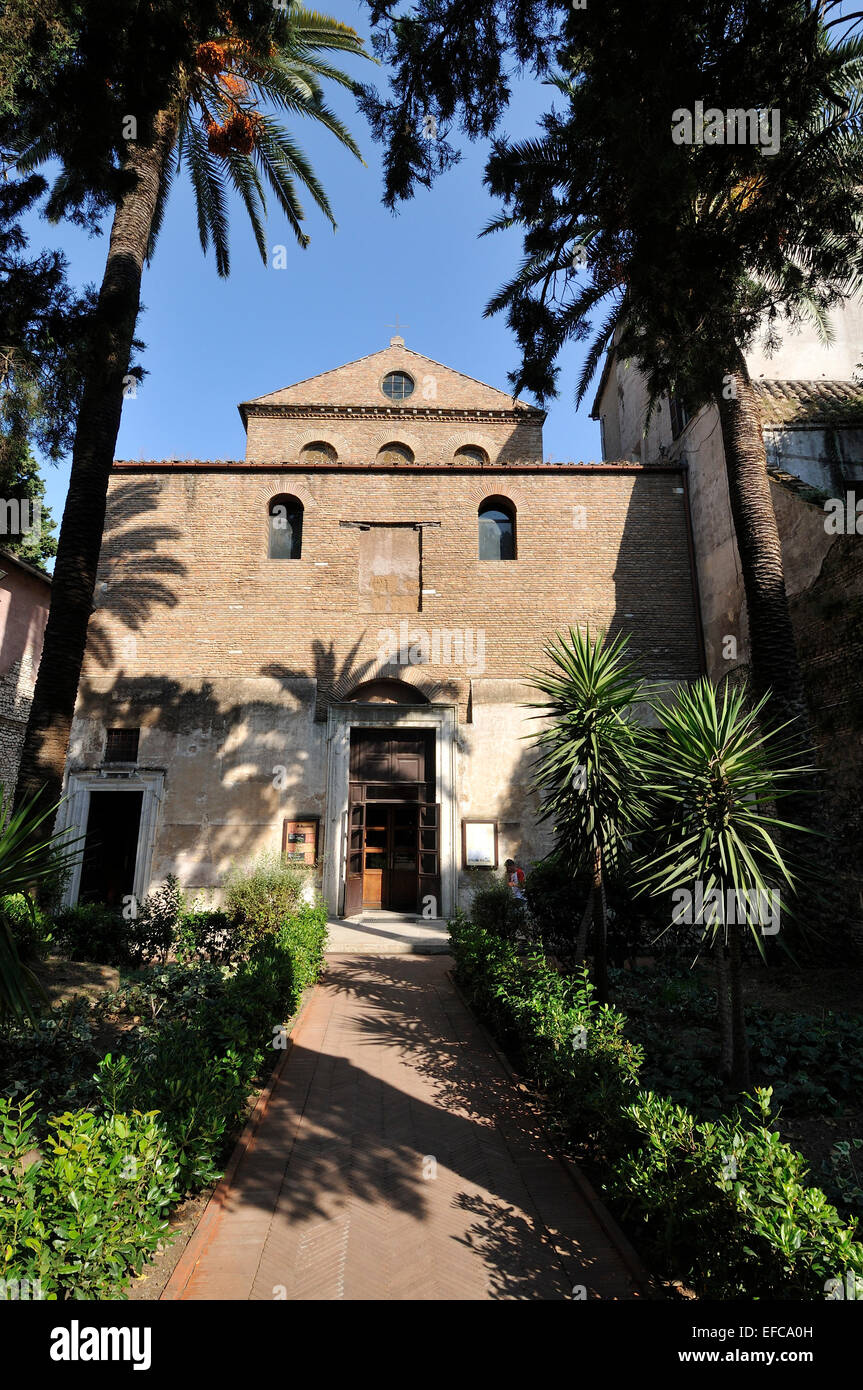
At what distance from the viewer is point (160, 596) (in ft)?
52.3

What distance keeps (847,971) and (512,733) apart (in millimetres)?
8018

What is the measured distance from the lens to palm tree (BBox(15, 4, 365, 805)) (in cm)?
729

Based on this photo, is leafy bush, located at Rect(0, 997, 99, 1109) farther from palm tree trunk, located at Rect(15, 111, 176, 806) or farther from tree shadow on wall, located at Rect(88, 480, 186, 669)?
tree shadow on wall, located at Rect(88, 480, 186, 669)

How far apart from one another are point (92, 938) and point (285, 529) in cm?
1046

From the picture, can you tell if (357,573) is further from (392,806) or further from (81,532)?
(81,532)

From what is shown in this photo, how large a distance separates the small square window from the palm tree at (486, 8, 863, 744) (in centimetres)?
1182

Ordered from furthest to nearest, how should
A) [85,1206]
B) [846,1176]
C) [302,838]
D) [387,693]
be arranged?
[387,693] < [302,838] < [846,1176] < [85,1206]

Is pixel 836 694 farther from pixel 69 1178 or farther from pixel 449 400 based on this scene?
pixel 449 400

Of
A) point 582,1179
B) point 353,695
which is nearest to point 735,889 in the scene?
point 582,1179

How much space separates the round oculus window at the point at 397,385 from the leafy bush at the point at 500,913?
18977mm

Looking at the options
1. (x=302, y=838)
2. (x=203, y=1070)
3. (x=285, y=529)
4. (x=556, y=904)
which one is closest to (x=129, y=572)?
(x=285, y=529)

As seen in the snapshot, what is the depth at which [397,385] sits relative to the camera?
80.9 feet

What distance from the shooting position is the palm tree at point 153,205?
7.29 meters

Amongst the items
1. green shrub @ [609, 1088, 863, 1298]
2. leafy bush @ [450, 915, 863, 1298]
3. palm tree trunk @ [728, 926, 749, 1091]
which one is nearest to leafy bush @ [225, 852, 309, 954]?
leafy bush @ [450, 915, 863, 1298]
